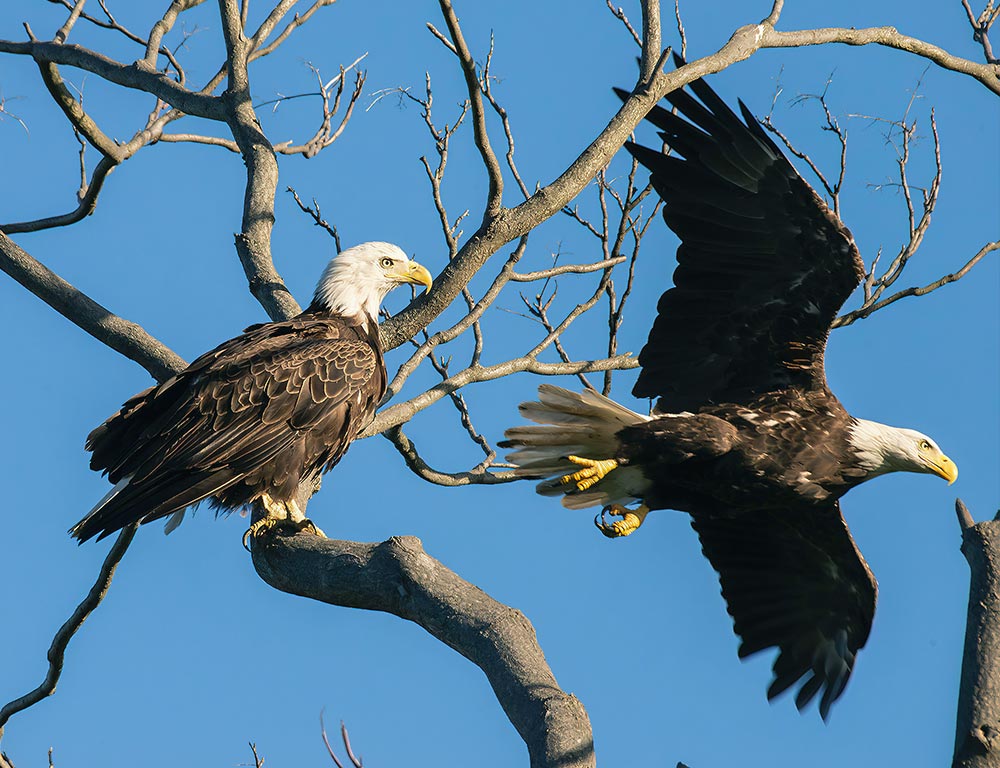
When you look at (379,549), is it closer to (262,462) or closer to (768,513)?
(262,462)

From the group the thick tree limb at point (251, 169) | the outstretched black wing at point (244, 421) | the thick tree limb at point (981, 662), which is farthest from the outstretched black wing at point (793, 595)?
the thick tree limb at point (251, 169)

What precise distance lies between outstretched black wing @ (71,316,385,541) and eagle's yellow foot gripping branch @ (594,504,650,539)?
1.15 m

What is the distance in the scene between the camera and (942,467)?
542 centimetres

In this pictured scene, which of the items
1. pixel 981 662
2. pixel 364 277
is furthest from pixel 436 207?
pixel 981 662

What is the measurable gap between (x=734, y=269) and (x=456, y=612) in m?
2.57

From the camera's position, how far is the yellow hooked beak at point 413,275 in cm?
608

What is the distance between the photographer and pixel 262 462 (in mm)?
5137

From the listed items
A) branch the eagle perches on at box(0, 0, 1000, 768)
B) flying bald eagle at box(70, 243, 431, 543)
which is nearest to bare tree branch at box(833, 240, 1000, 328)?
branch the eagle perches on at box(0, 0, 1000, 768)

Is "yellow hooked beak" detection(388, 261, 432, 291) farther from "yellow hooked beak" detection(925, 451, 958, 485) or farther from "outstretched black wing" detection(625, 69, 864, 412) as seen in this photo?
"yellow hooked beak" detection(925, 451, 958, 485)

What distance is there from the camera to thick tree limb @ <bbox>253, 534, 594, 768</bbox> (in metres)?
2.96

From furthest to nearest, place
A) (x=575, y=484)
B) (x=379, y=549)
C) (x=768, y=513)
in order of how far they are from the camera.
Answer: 1. (x=768, y=513)
2. (x=575, y=484)
3. (x=379, y=549)

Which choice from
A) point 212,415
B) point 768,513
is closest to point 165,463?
point 212,415

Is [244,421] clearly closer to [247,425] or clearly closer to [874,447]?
[247,425]

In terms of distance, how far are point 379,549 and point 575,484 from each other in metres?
1.74
